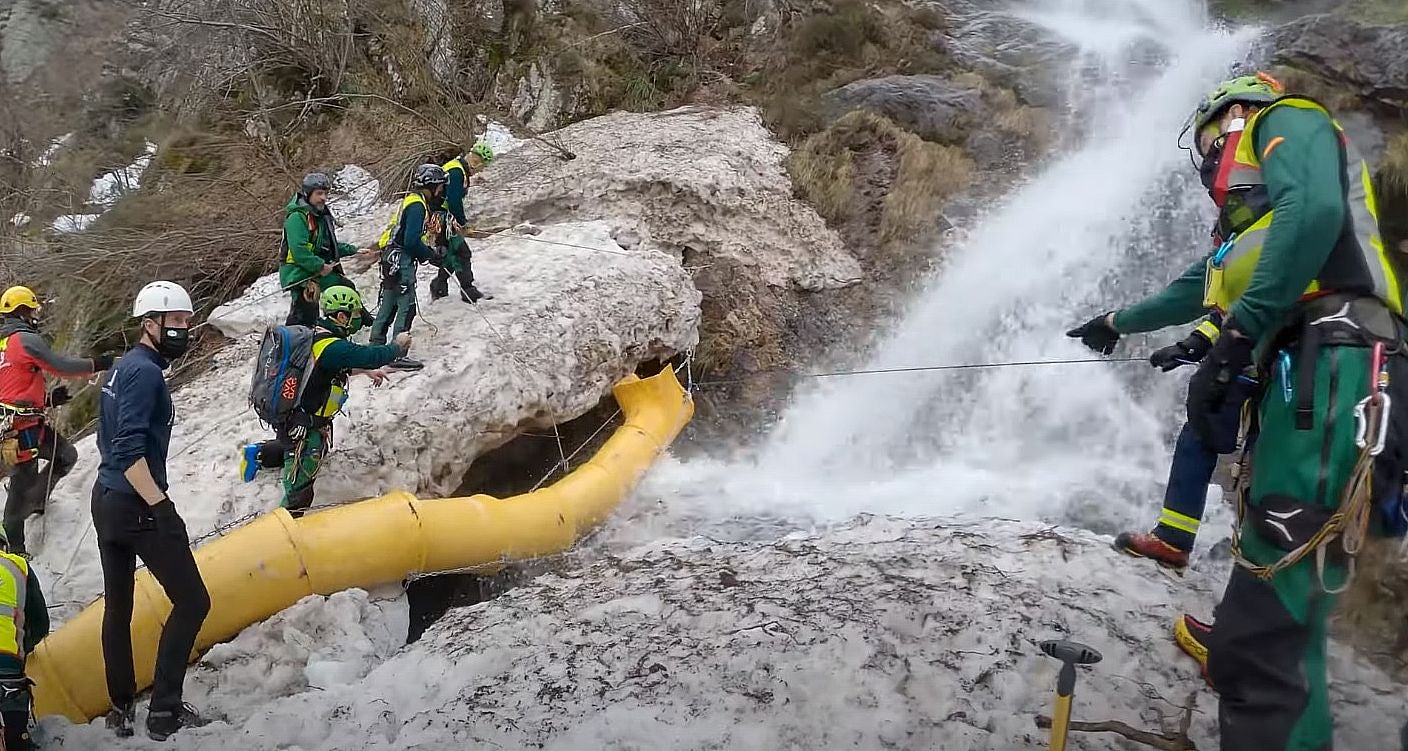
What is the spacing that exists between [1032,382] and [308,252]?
5.46 metres

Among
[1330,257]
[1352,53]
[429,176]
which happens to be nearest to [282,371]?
[429,176]

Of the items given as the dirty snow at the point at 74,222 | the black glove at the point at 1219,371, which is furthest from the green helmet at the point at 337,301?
the dirty snow at the point at 74,222

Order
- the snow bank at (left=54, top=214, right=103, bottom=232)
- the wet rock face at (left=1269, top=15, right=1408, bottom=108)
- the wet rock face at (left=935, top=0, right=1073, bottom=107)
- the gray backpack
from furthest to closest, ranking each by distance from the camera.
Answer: the wet rock face at (left=935, top=0, right=1073, bottom=107)
the snow bank at (left=54, top=214, right=103, bottom=232)
the wet rock face at (left=1269, top=15, right=1408, bottom=108)
the gray backpack

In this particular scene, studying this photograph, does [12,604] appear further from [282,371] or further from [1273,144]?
[1273,144]

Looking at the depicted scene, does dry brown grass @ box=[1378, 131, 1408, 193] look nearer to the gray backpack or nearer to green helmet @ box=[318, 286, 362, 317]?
green helmet @ box=[318, 286, 362, 317]

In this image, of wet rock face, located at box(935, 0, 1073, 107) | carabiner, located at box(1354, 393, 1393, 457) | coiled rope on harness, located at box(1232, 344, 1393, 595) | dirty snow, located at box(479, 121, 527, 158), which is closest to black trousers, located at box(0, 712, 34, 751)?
coiled rope on harness, located at box(1232, 344, 1393, 595)

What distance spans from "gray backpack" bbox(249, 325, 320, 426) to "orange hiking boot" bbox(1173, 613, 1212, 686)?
12.9 feet

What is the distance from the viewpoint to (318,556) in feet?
13.0

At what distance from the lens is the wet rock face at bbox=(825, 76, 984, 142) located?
33.4 feet

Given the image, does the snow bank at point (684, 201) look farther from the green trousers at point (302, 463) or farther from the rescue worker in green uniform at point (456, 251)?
the green trousers at point (302, 463)

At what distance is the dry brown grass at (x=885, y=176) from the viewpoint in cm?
899

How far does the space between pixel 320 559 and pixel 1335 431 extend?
3.90m

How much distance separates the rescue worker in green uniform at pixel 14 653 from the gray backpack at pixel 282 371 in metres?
1.22

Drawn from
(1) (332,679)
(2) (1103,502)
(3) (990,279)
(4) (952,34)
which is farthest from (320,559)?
(4) (952,34)
